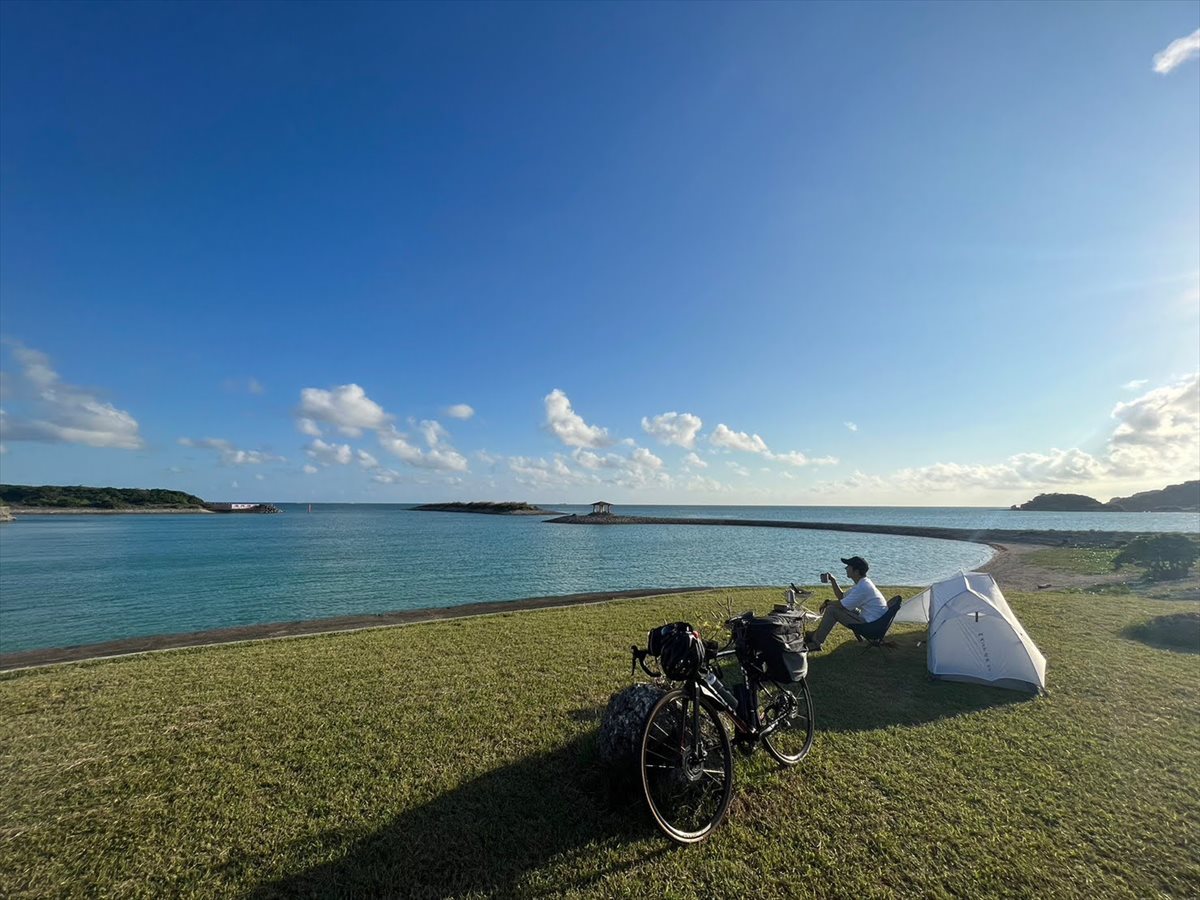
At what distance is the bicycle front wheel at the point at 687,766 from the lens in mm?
3996

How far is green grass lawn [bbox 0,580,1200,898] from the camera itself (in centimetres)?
357

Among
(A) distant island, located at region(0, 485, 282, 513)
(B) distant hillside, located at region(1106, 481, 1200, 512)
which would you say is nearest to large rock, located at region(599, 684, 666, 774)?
(A) distant island, located at region(0, 485, 282, 513)

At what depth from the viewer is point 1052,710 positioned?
Answer: 632 centimetres

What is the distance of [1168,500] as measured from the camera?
168 meters

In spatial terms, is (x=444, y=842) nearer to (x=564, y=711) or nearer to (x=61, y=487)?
(x=564, y=711)

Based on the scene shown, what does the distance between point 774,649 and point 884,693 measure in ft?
12.5

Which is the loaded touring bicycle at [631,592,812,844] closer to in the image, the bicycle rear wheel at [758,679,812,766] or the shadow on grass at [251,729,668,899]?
the bicycle rear wheel at [758,679,812,766]

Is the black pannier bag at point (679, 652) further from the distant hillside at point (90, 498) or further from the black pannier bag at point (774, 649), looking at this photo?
the distant hillside at point (90, 498)

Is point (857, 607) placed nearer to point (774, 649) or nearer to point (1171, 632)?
point (774, 649)

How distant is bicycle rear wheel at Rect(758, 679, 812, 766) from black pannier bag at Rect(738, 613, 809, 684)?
1.40 feet

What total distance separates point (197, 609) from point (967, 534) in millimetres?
81471

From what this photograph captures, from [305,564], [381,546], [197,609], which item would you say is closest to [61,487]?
[381,546]

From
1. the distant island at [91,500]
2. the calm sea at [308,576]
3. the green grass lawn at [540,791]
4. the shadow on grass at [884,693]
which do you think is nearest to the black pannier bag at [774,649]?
the green grass lawn at [540,791]

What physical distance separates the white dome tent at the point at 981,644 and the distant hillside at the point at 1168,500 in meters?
234
